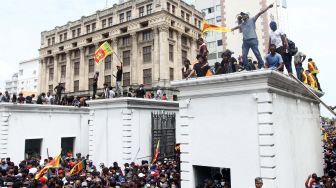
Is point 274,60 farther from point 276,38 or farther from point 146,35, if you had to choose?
point 146,35

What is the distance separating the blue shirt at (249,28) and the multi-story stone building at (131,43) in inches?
1408

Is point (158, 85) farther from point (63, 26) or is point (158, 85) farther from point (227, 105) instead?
point (227, 105)

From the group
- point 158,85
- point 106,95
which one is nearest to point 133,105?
point 106,95

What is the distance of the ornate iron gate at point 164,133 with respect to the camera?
1989 cm

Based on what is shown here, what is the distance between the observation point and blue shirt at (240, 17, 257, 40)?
10.9 m

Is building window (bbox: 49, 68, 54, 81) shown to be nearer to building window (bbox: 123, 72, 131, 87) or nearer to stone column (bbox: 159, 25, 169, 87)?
building window (bbox: 123, 72, 131, 87)

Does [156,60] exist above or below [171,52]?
below

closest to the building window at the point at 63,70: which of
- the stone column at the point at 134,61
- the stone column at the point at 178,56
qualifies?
the stone column at the point at 134,61

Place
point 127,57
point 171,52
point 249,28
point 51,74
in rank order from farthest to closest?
point 51,74
point 127,57
point 171,52
point 249,28

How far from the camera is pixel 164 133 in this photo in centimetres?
2056

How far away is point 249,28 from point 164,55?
36622 millimetres

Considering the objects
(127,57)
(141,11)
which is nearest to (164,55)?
(127,57)

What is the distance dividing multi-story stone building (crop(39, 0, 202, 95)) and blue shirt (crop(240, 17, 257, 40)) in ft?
117

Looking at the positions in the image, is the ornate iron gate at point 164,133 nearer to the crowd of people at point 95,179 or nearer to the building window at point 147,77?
the crowd of people at point 95,179
